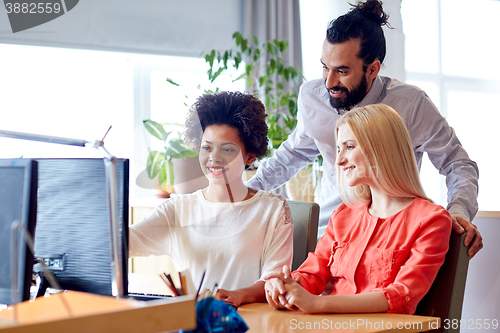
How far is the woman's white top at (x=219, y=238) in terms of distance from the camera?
1112mm

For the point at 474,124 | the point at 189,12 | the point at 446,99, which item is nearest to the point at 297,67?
the point at 189,12

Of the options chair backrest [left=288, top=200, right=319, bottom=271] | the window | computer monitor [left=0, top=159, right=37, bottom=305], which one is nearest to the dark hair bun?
chair backrest [left=288, top=200, right=319, bottom=271]

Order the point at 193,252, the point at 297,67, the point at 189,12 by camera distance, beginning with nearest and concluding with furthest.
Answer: the point at 193,252
the point at 189,12
the point at 297,67

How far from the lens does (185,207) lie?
1.18 meters

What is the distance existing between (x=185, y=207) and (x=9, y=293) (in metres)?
0.46

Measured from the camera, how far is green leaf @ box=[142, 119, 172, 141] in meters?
1.18

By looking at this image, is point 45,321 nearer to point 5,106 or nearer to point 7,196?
point 7,196

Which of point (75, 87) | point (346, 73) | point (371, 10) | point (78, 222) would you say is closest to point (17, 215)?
point (78, 222)

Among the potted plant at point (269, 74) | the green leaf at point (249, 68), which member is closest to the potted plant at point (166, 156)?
the potted plant at point (269, 74)

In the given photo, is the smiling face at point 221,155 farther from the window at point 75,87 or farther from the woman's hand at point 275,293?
the window at point 75,87

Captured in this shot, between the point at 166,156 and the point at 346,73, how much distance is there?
65cm

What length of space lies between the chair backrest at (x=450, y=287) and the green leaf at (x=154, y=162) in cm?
66

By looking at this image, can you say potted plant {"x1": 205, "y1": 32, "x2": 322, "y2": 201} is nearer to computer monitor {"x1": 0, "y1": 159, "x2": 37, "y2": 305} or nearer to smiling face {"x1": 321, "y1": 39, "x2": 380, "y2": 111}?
smiling face {"x1": 321, "y1": 39, "x2": 380, "y2": 111}

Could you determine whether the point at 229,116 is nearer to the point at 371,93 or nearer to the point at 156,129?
the point at 156,129
